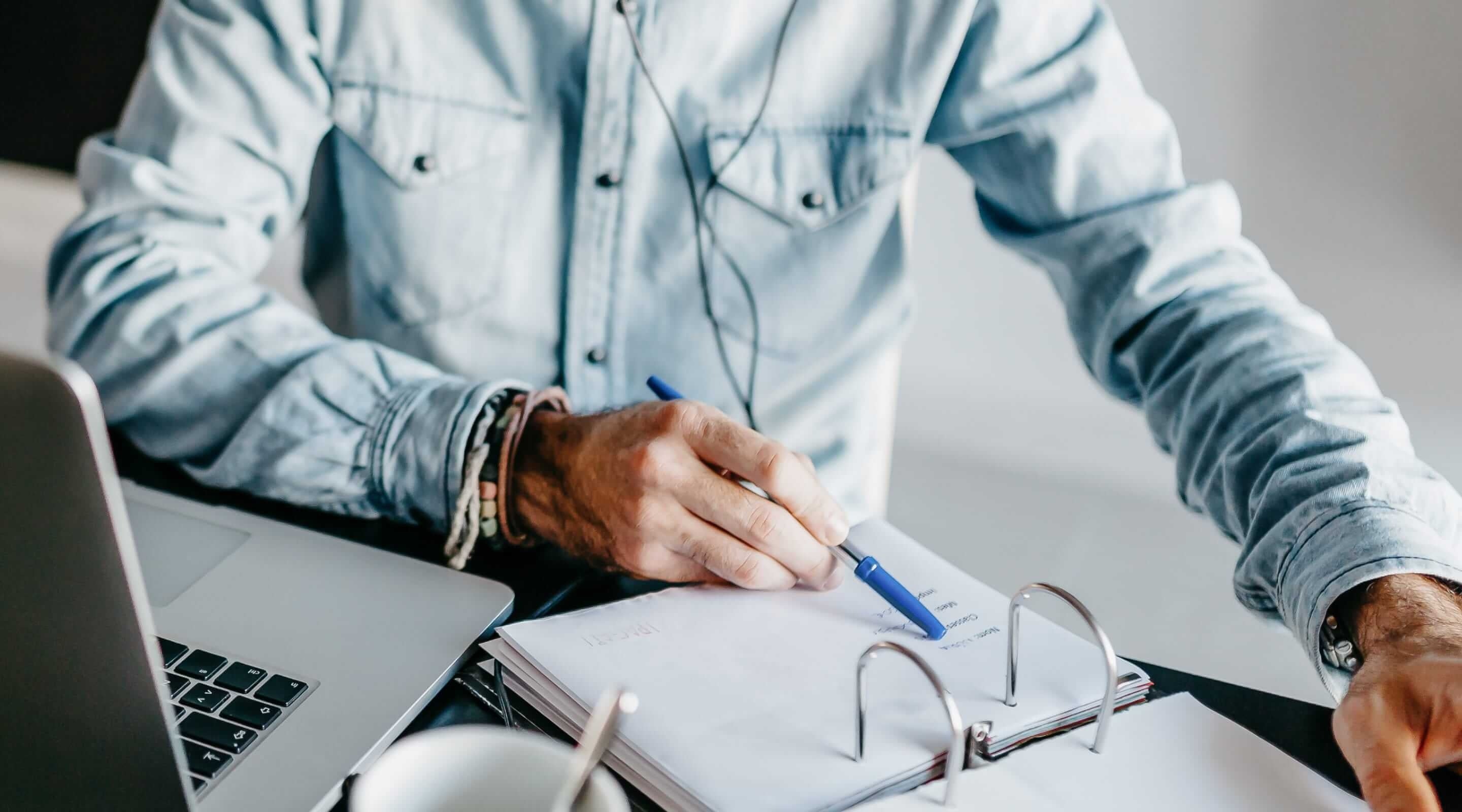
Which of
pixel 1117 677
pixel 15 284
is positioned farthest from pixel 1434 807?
pixel 15 284

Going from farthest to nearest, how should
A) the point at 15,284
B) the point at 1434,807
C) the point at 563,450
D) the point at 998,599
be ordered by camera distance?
the point at 15,284 → the point at 563,450 → the point at 998,599 → the point at 1434,807

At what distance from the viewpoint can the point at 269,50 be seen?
0.88 meters

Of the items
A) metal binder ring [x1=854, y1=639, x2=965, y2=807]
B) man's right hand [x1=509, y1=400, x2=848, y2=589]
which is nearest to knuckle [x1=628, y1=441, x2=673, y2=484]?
man's right hand [x1=509, y1=400, x2=848, y2=589]

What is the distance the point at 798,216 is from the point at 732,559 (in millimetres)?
453

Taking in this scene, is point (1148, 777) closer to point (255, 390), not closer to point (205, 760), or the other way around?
point (205, 760)

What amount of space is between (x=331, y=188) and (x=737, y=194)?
377 millimetres

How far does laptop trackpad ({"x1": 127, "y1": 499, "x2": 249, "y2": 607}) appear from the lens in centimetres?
60

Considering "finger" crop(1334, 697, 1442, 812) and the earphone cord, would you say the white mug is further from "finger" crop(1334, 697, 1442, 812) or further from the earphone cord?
the earphone cord

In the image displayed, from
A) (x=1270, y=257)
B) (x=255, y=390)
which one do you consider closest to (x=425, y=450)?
(x=255, y=390)

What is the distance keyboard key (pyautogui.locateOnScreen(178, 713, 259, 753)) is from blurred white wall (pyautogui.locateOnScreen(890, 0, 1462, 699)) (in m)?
1.28

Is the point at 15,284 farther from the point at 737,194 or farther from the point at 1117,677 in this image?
the point at 1117,677

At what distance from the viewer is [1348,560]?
0.58 metres

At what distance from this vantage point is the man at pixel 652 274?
0.65 m

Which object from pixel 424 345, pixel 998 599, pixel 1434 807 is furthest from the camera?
pixel 424 345
